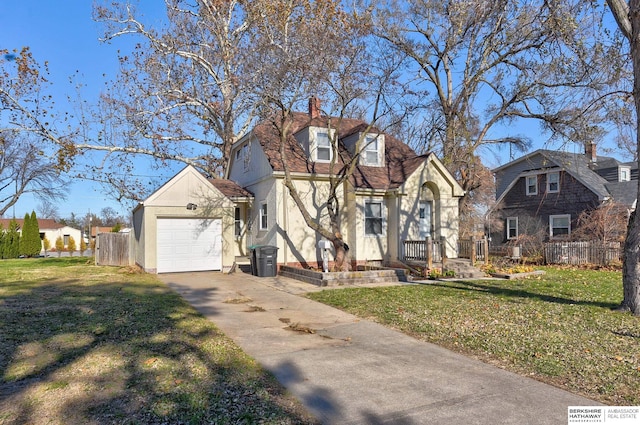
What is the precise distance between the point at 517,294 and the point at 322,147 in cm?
964

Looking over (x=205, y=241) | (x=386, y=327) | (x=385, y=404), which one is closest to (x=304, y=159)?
(x=205, y=241)

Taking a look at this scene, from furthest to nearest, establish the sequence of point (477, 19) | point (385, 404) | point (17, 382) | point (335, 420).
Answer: point (477, 19) < point (17, 382) < point (385, 404) < point (335, 420)

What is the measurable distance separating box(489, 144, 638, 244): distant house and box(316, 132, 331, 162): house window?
44.7ft

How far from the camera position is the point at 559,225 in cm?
2805

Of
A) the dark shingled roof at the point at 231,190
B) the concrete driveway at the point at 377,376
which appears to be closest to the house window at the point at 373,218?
the dark shingled roof at the point at 231,190

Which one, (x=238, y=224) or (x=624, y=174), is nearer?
(x=238, y=224)

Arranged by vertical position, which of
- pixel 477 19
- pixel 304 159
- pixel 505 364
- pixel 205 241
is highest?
pixel 477 19

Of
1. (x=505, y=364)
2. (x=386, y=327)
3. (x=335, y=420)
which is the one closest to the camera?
(x=335, y=420)

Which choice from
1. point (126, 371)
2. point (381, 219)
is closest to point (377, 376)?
point (126, 371)

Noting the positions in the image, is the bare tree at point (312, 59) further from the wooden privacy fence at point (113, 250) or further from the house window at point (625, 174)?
the house window at point (625, 174)

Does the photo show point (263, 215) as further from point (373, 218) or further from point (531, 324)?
point (531, 324)

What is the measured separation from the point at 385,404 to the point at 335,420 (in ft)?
2.05

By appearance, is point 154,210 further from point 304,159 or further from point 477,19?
point 477,19

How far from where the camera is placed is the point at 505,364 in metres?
5.71
